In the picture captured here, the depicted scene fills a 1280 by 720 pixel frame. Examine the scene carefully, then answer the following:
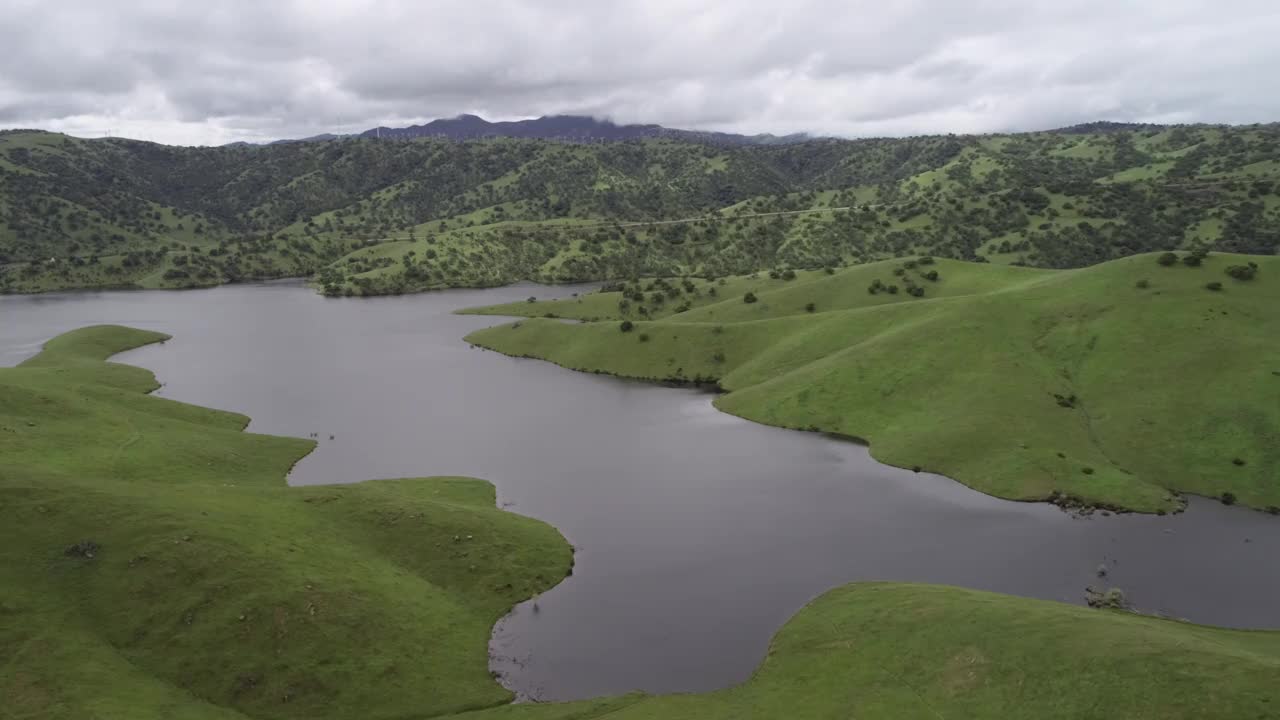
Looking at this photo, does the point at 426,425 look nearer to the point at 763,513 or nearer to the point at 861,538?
the point at 763,513

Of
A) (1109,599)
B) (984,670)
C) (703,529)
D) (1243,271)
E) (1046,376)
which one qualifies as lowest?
(1109,599)

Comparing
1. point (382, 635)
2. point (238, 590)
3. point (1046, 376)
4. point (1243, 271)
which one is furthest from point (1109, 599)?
point (1243, 271)

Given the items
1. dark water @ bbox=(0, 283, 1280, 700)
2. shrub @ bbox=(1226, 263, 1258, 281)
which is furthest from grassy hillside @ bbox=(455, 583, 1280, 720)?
shrub @ bbox=(1226, 263, 1258, 281)

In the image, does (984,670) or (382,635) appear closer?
(984,670)

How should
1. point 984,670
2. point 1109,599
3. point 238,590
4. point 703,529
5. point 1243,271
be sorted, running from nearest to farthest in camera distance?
point 984,670 < point 238,590 < point 1109,599 < point 703,529 < point 1243,271

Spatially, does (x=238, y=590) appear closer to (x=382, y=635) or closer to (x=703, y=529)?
(x=382, y=635)

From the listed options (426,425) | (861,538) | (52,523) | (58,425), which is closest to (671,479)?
(861,538)

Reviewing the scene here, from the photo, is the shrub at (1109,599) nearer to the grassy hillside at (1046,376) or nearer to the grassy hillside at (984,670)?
the grassy hillside at (984,670)
